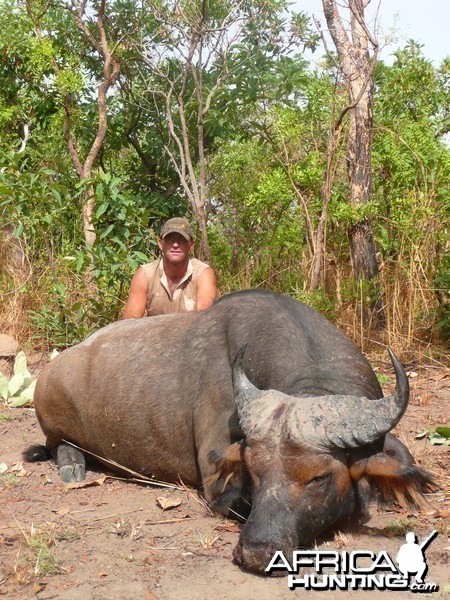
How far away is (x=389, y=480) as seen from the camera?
4129 millimetres

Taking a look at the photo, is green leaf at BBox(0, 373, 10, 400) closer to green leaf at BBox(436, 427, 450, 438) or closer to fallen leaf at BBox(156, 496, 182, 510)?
fallen leaf at BBox(156, 496, 182, 510)

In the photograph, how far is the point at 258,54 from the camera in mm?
10812

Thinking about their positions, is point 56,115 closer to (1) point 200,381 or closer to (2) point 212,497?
(1) point 200,381

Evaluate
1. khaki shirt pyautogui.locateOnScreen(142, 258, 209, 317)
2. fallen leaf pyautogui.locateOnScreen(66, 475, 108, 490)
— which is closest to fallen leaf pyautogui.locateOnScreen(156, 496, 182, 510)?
fallen leaf pyautogui.locateOnScreen(66, 475, 108, 490)

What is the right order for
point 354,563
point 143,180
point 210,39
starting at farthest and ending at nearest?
point 143,180, point 210,39, point 354,563

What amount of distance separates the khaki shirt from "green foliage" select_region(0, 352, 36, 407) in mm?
1434

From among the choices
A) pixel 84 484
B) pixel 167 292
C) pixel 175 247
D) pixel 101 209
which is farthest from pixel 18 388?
pixel 84 484

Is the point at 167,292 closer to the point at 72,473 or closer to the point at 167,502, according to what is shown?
the point at 72,473

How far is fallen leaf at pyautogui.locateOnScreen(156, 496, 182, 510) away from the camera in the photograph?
4.85m

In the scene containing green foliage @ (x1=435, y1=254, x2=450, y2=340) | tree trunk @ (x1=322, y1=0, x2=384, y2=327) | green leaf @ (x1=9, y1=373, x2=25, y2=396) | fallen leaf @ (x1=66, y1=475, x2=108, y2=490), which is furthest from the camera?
tree trunk @ (x1=322, y1=0, x2=384, y2=327)

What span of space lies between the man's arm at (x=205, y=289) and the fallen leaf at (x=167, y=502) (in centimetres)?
265

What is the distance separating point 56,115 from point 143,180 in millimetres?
1591

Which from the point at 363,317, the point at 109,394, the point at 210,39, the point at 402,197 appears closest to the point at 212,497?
the point at 109,394

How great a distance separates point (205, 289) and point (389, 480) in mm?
3698
